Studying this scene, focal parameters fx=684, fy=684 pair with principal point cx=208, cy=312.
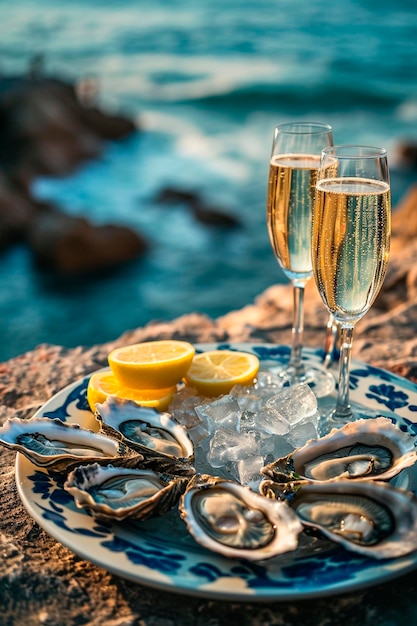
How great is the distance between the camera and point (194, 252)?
10.5m

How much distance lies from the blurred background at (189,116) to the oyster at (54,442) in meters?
5.13

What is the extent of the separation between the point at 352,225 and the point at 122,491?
0.81 m

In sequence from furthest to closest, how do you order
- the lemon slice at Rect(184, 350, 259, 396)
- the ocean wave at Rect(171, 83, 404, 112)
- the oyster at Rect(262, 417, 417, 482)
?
the ocean wave at Rect(171, 83, 404, 112) < the lemon slice at Rect(184, 350, 259, 396) < the oyster at Rect(262, 417, 417, 482)

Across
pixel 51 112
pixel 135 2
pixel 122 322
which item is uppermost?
pixel 135 2

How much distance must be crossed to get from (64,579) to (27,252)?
8755 millimetres

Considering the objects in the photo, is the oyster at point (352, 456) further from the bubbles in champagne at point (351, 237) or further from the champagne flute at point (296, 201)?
the champagne flute at point (296, 201)

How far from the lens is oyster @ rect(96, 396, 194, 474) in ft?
4.98

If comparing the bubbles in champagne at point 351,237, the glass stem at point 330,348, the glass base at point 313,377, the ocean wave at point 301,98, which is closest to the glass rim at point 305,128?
the bubbles in champagne at point 351,237

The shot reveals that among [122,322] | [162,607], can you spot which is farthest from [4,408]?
[122,322]

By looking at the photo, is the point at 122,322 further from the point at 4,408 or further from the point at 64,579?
the point at 64,579

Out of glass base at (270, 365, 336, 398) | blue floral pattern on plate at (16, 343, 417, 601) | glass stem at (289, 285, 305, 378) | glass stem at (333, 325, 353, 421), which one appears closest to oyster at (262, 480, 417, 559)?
blue floral pattern on plate at (16, 343, 417, 601)

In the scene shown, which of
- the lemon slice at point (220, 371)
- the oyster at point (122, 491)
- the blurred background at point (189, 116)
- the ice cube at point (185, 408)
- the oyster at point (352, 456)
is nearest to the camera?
the oyster at point (122, 491)

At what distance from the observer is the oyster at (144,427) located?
4.98ft

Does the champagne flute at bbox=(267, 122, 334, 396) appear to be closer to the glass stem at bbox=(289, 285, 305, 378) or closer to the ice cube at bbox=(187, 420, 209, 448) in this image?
the glass stem at bbox=(289, 285, 305, 378)
